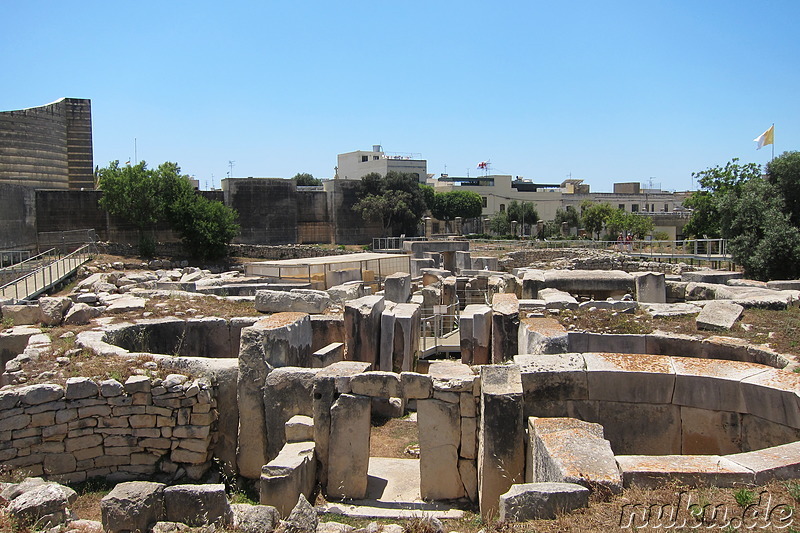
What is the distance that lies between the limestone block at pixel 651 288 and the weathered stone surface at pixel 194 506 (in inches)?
355

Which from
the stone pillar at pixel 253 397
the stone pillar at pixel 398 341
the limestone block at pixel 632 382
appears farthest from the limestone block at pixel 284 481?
the stone pillar at pixel 398 341

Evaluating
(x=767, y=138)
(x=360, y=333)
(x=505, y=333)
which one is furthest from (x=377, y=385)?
(x=767, y=138)

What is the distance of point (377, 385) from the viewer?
704cm

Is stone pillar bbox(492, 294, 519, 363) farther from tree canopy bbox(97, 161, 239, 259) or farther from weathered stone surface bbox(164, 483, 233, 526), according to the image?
tree canopy bbox(97, 161, 239, 259)

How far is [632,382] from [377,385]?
2669 millimetres

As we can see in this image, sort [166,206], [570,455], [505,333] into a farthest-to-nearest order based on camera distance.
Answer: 1. [166,206]
2. [505,333]
3. [570,455]

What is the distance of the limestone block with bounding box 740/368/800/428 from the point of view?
5.36 meters

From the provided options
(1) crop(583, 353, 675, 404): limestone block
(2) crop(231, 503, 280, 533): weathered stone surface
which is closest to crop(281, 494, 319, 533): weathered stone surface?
(2) crop(231, 503, 280, 533): weathered stone surface

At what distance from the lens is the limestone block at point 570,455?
14.5 feet

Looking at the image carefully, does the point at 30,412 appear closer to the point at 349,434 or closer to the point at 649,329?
the point at 349,434

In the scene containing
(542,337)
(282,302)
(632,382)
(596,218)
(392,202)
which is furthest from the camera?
(596,218)

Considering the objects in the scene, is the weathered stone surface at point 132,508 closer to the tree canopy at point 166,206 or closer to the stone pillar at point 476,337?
the stone pillar at point 476,337

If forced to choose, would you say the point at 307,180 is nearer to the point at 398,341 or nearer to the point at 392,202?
the point at 392,202

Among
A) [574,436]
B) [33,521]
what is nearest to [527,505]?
[574,436]
